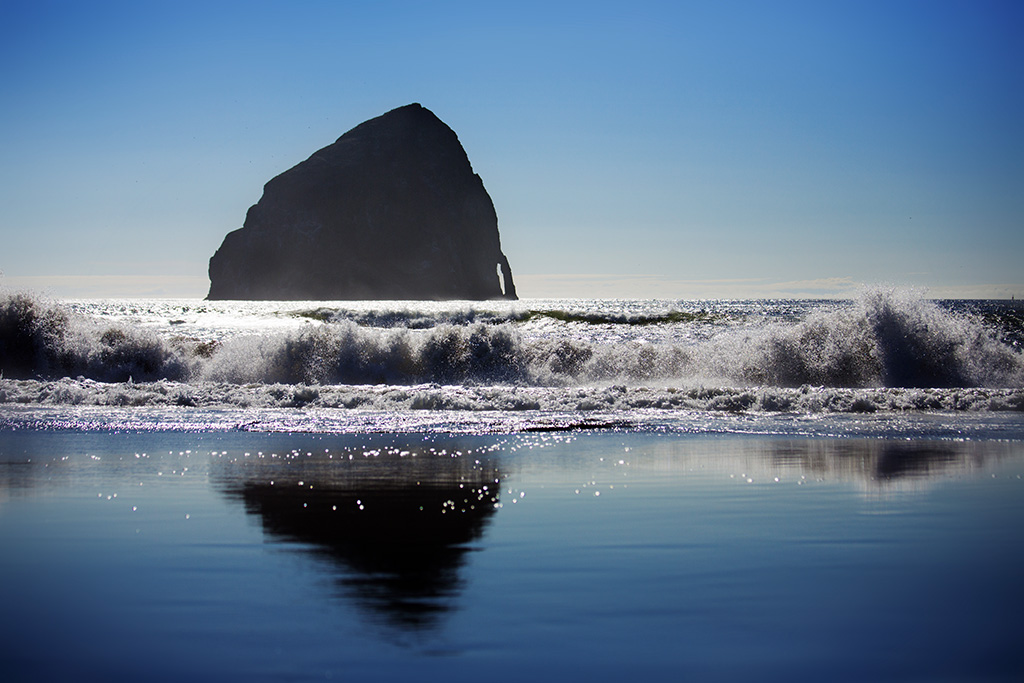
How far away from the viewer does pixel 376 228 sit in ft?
549

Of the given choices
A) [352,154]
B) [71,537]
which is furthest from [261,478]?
[352,154]

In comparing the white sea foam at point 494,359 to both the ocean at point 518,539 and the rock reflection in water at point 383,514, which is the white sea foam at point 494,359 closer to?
the ocean at point 518,539

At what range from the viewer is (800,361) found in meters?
18.3

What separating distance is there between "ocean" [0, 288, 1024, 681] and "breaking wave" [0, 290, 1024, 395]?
4404 mm

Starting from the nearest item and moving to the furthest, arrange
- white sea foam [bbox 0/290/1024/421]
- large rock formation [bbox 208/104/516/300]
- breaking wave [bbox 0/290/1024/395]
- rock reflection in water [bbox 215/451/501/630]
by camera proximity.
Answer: rock reflection in water [bbox 215/451/501/630]
white sea foam [bbox 0/290/1024/421]
breaking wave [bbox 0/290/1024/395]
large rock formation [bbox 208/104/516/300]

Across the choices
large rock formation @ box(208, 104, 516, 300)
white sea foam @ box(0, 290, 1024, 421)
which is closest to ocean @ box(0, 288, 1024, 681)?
white sea foam @ box(0, 290, 1024, 421)

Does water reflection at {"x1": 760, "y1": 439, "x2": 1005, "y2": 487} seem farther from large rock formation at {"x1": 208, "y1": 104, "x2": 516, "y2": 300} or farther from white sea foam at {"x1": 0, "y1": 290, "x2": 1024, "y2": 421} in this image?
large rock formation at {"x1": 208, "y1": 104, "x2": 516, "y2": 300}

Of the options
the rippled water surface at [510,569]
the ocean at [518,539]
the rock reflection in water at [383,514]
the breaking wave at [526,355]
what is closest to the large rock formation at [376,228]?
the breaking wave at [526,355]

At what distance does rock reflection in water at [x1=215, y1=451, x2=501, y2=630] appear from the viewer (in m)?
3.84

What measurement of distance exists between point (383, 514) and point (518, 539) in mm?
1211

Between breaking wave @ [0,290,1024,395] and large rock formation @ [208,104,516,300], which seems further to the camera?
large rock formation @ [208,104,516,300]

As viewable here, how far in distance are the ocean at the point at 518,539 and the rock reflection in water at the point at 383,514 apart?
0.03 m

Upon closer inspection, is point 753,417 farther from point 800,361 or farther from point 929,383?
point 929,383

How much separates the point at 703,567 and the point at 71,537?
12.3 feet
